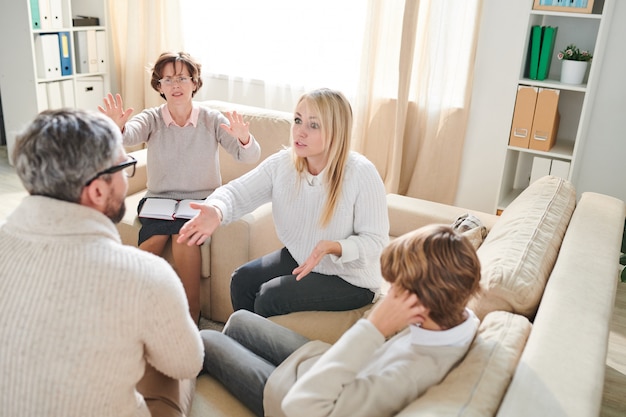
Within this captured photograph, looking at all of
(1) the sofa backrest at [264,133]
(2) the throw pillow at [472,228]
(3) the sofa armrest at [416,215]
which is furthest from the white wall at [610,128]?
(1) the sofa backrest at [264,133]

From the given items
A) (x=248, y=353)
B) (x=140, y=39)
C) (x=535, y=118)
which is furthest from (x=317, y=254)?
(x=140, y=39)

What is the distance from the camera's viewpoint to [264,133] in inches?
116

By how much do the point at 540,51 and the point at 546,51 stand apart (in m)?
0.03

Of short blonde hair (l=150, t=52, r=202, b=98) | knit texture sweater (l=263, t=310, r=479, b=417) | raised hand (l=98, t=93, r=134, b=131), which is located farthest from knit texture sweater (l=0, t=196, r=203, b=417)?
short blonde hair (l=150, t=52, r=202, b=98)

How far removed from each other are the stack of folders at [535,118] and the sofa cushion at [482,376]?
6.36 ft

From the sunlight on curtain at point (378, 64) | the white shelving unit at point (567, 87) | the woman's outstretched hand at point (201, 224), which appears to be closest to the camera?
the woman's outstretched hand at point (201, 224)

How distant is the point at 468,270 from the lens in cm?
120

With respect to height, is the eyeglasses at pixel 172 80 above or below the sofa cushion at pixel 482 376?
above

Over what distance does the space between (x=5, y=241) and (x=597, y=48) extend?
8.96 feet

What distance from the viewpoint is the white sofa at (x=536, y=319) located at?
106cm

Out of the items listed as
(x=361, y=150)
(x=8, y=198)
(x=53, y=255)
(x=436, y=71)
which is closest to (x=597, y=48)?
(x=436, y=71)

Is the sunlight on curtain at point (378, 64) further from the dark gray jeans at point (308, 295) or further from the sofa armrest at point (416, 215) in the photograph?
the dark gray jeans at point (308, 295)

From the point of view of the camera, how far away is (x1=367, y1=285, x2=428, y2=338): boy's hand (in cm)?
119

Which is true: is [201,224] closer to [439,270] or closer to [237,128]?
[237,128]
